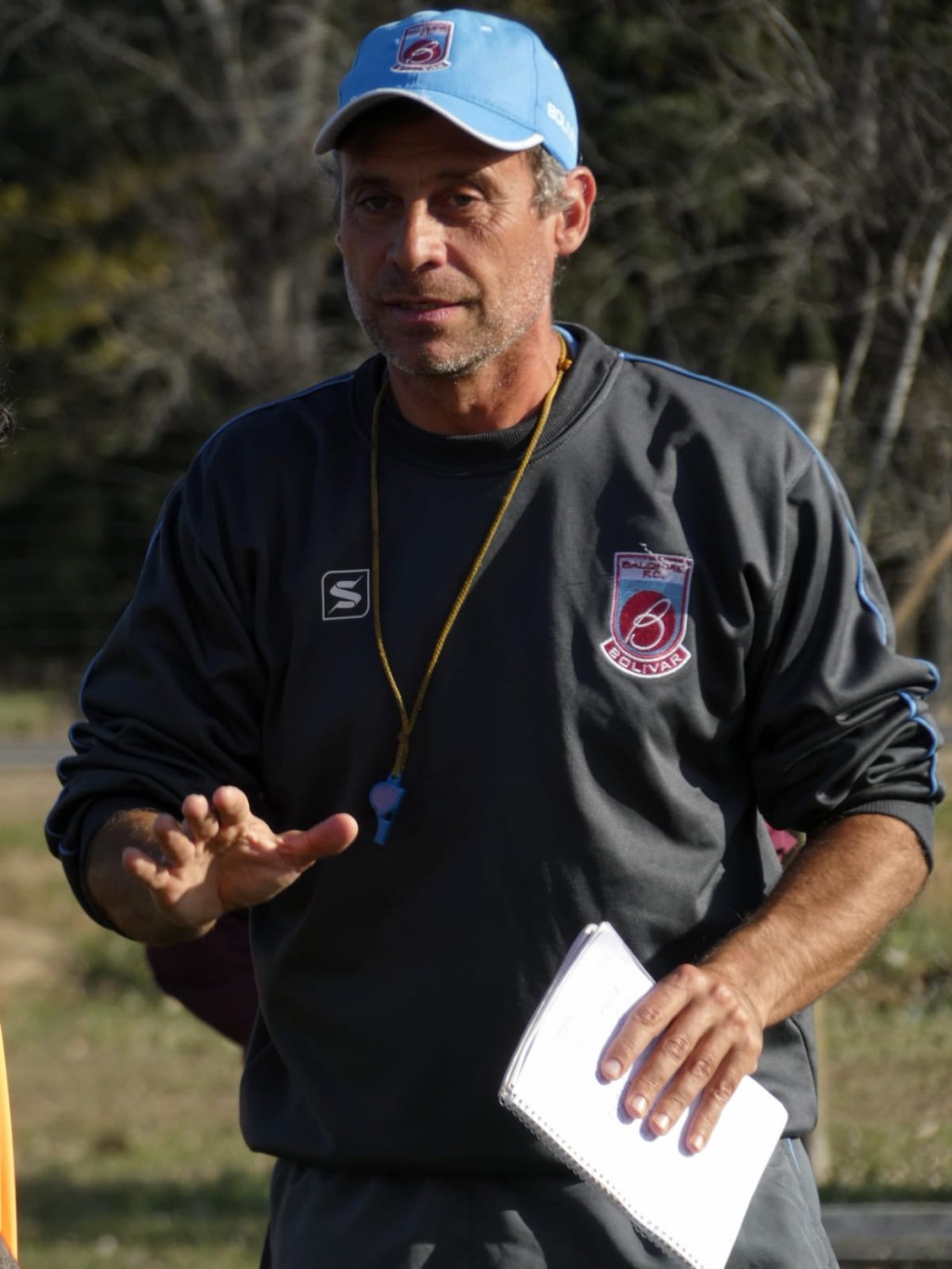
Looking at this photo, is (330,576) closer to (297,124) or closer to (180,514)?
(180,514)

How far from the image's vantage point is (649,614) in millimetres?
2541

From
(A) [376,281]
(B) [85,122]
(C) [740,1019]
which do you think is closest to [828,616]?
(C) [740,1019]

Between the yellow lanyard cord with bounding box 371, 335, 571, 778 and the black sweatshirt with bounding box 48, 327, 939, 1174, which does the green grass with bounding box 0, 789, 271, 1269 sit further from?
the yellow lanyard cord with bounding box 371, 335, 571, 778

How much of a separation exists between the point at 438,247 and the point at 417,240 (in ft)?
0.10

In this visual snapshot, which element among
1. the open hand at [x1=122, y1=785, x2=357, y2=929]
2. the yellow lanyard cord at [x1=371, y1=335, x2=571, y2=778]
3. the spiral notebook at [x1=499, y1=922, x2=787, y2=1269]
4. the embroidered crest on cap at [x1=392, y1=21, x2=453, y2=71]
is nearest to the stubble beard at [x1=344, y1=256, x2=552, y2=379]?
the yellow lanyard cord at [x1=371, y1=335, x2=571, y2=778]

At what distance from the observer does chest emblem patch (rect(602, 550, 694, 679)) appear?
2.53 meters

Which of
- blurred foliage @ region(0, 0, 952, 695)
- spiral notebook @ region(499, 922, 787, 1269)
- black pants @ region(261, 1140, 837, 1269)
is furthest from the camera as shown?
blurred foliage @ region(0, 0, 952, 695)

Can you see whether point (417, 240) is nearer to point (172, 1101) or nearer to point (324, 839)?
point (324, 839)

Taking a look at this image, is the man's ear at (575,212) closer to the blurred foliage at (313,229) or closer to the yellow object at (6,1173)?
the blurred foliage at (313,229)

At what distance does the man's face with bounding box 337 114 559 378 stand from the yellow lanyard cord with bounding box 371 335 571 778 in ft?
0.38

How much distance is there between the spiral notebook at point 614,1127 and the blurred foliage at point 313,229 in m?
1.46

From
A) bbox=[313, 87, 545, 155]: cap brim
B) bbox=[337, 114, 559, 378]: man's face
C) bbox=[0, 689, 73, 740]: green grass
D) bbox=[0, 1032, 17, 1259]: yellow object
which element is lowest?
bbox=[0, 689, 73, 740]: green grass

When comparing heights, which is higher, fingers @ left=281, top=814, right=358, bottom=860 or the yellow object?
fingers @ left=281, top=814, right=358, bottom=860

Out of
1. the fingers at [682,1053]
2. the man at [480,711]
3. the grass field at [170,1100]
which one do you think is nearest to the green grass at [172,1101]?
the grass field at [170,1100]
